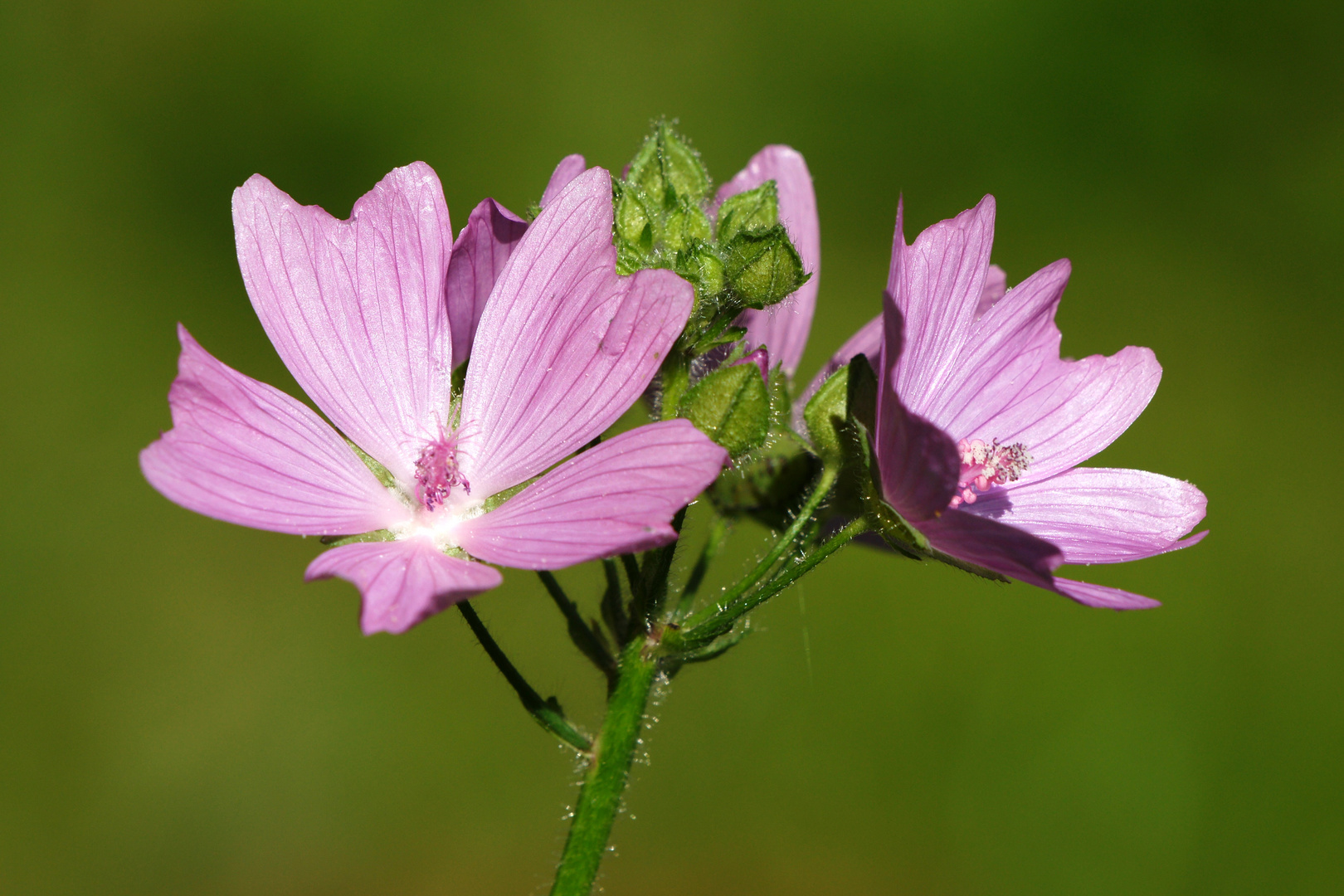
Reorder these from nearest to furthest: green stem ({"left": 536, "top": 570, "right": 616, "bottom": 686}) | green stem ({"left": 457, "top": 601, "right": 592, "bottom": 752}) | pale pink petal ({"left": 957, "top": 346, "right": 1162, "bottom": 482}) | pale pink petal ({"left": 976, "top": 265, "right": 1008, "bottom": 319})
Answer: green stem ({"left": 457, "top": 601, "right": 592, "bottom": 752}), green stem ({"left": 536, "top": 570, "right": 616, "bottom": 686}), pale pink petal ({"left": 957, "top": 346, "right": 1162, "bottom": 482}), pale pink petal ({"left": 976, "top": 265, "right": 1008, "bottom": 319})

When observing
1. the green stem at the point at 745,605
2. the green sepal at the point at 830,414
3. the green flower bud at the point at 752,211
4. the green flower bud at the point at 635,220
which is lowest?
the green stem at the point at 745,605

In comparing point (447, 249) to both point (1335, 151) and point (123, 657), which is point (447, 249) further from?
point (1335, 151)

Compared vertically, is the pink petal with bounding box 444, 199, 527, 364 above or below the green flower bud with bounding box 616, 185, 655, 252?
below

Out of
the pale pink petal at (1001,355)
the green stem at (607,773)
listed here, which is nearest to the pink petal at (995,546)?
the pale pink petal at (1001,355)

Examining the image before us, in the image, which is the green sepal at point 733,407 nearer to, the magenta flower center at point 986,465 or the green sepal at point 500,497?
the green sepal at point 500,497

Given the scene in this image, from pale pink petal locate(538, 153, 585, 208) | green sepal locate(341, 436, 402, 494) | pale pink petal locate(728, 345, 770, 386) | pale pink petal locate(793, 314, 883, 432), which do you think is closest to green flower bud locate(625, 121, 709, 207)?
pale pink petal locate(538, 153, 585, 208)

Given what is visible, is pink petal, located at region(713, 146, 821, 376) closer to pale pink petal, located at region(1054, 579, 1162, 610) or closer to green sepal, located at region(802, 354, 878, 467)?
green sepal, located at region(802, 354, 878, 467)

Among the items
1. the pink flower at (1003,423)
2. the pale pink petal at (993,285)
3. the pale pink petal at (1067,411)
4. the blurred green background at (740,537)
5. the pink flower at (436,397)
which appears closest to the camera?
the pink flower at (436,397)
